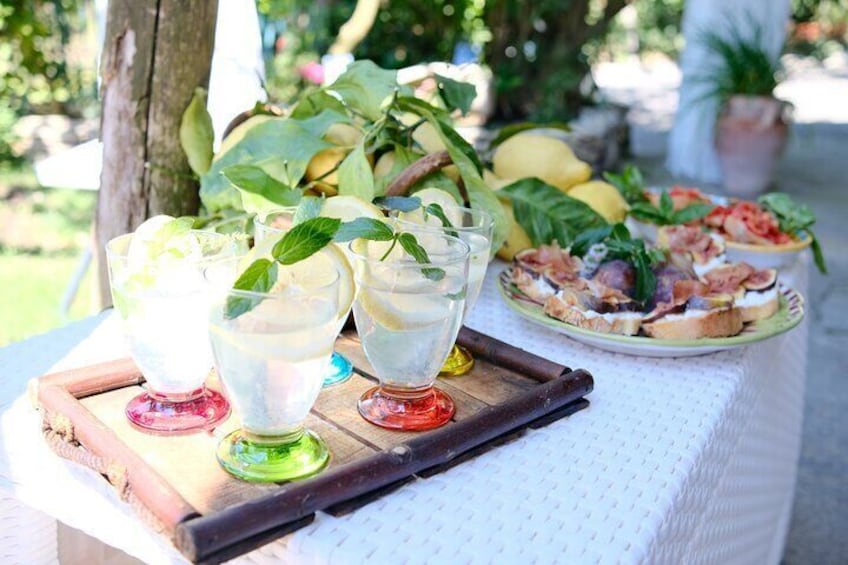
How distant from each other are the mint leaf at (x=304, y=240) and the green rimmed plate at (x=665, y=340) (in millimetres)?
429

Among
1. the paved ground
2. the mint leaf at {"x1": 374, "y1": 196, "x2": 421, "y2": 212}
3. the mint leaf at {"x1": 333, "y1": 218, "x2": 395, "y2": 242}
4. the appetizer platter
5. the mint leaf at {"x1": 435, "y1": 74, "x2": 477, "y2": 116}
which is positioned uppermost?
the mint leaf at {"x1": 435, "y1": 74, "x2": 477, "y2": 116}

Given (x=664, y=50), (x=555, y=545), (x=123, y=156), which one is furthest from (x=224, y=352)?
(x=664, y=50)

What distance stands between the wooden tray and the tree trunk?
502 millimetres

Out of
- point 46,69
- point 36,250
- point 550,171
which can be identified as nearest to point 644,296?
point 550,171

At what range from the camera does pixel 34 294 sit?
2.97 m

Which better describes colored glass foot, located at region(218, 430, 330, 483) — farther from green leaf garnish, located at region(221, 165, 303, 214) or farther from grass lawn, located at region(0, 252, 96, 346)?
grass lawn, located at region(0, 252, 96, 346)

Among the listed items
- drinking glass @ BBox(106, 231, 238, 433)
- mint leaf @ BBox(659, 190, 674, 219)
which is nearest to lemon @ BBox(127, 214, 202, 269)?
drinking glass @ BBox(106, 231, 238, 433)

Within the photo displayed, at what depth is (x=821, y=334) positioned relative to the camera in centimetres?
318

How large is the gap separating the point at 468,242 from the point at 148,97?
2.06 feet

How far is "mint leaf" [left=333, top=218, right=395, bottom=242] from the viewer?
0.66m

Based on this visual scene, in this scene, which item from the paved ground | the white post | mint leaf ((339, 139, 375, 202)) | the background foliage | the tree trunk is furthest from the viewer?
the white post

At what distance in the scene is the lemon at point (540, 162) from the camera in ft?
4.31

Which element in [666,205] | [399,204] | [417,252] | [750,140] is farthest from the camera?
[750,140]

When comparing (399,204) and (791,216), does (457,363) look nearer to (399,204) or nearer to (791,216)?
(399,204)
